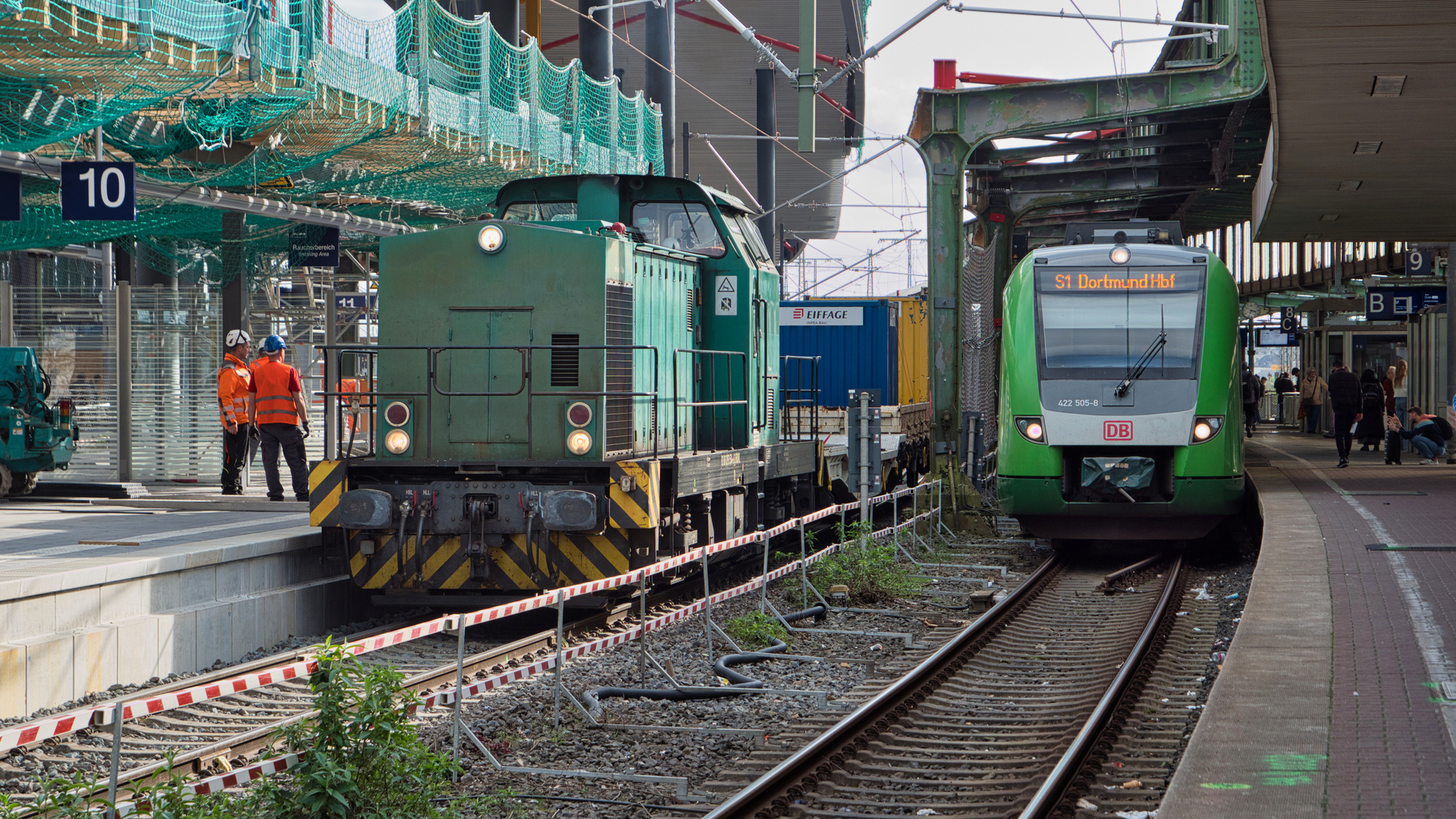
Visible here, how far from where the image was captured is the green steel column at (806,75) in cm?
1343

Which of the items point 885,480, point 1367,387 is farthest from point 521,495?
point 1367,387

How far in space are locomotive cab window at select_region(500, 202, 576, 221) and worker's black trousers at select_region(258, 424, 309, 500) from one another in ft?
10.4

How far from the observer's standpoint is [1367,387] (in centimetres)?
2269

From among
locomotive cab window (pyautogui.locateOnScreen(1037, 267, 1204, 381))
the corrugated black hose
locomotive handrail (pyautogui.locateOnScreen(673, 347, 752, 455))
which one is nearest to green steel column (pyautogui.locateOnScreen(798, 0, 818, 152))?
locomotive cab window (pyautogui.locateOnScreen(1037, 267, 1204, 381))

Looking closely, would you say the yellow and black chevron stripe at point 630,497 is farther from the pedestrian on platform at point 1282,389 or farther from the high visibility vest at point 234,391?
the pedestrian on platform at point 1282,389

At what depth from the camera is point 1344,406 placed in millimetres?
20922

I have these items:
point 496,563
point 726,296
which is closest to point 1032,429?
point 726,296

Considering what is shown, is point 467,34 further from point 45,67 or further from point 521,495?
point 521,495

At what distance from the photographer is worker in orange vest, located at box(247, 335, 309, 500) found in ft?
39.8

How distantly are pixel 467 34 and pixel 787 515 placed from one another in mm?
6133

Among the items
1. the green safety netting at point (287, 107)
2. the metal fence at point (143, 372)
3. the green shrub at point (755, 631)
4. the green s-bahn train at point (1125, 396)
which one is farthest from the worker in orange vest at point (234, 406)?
the green s-bahn train at point (1125, 396)

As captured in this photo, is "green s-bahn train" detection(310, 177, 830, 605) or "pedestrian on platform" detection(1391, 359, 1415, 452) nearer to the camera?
"green s-bahn train" detection(310, 177, 830, 605)

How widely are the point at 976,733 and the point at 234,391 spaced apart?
30.7 ft

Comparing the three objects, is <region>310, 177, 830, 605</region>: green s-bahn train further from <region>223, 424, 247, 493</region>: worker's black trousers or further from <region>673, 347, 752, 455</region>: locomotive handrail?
<region>223, 424, 247, 493</region>: worker's black trousers
